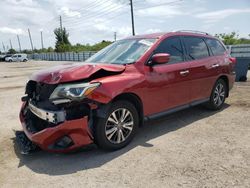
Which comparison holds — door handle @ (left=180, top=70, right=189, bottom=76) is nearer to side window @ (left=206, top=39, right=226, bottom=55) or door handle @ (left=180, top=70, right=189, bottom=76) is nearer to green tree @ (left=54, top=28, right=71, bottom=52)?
side window @ (left=206, top=39, right=226, bottom=55)

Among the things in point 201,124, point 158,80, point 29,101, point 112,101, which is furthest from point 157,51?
point 29,101

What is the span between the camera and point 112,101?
13.3 feet

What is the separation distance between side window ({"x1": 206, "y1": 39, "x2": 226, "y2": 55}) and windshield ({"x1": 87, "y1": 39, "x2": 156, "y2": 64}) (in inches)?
72.5

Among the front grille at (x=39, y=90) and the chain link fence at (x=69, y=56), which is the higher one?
the chain link fence at (x=69, y=56)

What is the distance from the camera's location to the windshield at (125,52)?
4.67 metres

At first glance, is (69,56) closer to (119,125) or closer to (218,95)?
(218,95)

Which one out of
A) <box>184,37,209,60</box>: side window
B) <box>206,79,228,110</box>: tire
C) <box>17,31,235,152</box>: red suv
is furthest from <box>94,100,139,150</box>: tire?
<box>206,79,228,110</box>: tire

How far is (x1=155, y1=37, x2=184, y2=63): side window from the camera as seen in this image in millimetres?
4900

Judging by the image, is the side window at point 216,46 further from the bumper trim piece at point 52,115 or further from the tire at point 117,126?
the bumper trim piece at point 52,115

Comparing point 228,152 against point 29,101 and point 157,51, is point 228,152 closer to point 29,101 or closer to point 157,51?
point 157,51

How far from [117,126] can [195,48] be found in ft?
8.39

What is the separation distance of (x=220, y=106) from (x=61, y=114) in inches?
159

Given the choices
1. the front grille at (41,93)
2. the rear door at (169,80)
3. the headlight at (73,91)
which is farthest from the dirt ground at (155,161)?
the headlight at (73,91)

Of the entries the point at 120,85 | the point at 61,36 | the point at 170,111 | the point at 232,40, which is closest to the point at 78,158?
the point at 120,85
